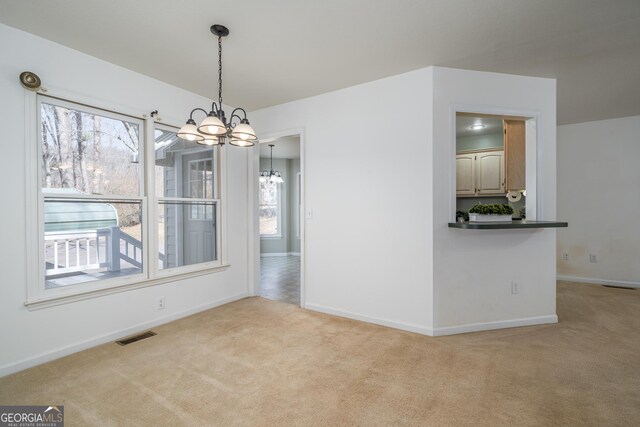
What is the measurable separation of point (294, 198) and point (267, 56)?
212 inches

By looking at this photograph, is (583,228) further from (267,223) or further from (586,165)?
(267,223)

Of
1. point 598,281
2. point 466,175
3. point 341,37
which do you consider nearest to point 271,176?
point 466,175

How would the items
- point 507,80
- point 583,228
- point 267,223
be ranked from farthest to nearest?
point 267,223, point 583,228, point 507,80

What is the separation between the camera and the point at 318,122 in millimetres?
3654

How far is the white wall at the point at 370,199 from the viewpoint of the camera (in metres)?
3.00

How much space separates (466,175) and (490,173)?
0.39m

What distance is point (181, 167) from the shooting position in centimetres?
357

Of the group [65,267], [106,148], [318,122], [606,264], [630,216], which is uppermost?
[318,122]

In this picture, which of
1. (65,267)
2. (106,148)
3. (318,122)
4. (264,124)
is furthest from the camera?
(264,124)

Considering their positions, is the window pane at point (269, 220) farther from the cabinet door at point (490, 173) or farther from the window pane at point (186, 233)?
the cabinet door at point (490, 173)

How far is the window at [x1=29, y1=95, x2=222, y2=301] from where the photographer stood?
99.5 inches

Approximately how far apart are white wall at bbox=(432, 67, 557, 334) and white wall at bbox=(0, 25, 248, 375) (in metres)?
2.90

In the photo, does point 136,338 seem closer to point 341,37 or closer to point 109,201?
point 109,201

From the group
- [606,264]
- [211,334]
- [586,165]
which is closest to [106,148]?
[211,334]
